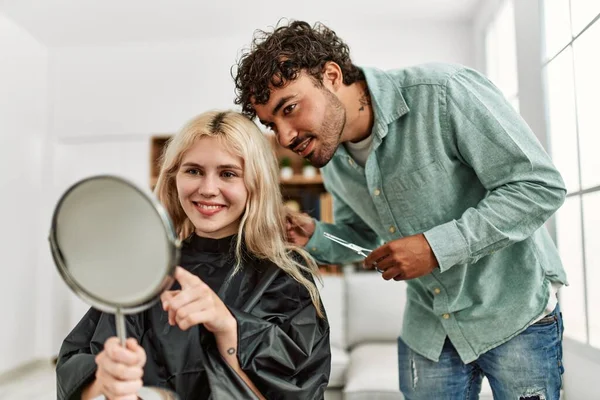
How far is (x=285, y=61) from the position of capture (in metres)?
1.54

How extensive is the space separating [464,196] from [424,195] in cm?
11

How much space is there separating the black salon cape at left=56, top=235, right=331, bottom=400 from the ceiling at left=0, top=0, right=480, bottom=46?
11.8 feet

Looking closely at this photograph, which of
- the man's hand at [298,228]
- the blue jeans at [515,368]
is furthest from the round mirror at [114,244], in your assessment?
the blue jeans at [515,368]

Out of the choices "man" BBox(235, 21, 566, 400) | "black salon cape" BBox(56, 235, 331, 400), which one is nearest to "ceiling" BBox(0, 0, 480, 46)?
"man" BBox(235, 21, 566, 400)

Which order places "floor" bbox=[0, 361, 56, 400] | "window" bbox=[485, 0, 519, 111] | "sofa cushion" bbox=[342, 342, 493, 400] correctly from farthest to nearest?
"floor" bbox=[0, 361, 56, 400], "window" bbox=[485, 0, 519, 111], "sofa cushion" bbox=[342, 342, 493, 400]

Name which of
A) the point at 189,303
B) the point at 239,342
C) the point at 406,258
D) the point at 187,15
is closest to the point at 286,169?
the point at 187,15

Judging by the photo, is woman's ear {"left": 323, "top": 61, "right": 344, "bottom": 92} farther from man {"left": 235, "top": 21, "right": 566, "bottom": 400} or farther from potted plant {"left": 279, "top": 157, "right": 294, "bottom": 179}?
potted plant {"left": 279, "top": 157, "right": 294, "bottom": 179}

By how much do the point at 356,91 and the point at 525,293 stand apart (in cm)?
71

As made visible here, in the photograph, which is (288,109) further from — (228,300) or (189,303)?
(189,303)

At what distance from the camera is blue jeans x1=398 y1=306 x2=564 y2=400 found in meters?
1.49

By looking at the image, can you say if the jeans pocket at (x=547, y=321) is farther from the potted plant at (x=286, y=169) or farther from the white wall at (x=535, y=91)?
the potted plant at (x=286, y=169)

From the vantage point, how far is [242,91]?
1.63m

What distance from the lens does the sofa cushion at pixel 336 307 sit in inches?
136

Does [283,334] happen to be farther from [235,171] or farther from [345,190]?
[345,190]
